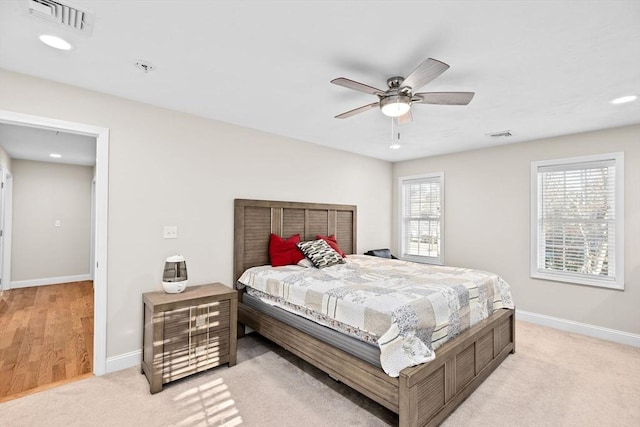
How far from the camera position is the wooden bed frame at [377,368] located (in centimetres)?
189

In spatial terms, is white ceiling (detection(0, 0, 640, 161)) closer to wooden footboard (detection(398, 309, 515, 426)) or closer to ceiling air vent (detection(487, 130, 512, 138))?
ceiling air vent (detection(487, 130, 512, 138))

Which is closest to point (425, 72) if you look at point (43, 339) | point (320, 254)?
point (320, 254)

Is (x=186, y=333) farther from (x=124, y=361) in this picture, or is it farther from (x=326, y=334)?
(x=326, y=334)

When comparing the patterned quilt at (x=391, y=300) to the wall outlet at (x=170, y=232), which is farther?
the wall outlet at (x=170, y=232)

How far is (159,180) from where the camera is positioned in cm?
299

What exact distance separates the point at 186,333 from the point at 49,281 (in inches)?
210

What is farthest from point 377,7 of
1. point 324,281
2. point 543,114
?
point 543,114

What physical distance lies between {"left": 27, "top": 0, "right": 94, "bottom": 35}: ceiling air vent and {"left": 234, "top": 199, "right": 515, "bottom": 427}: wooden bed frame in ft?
6.75

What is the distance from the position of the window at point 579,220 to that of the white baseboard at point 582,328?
0.51 m

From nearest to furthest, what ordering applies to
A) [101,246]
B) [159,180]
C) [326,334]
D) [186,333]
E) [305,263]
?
[326,334] < [186,333] < [101,246] < [159,180] < [305,263]

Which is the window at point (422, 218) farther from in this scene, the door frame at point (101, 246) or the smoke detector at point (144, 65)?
the door frame at point (101, 246)

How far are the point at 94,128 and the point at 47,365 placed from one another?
217cm

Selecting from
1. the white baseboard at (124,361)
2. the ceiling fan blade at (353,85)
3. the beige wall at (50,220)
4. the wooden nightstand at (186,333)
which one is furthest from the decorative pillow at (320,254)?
the beige wall at (50,220)

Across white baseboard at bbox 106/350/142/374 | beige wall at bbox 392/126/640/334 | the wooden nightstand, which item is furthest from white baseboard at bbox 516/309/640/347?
white baseboard at bbox 106/350/142/374
